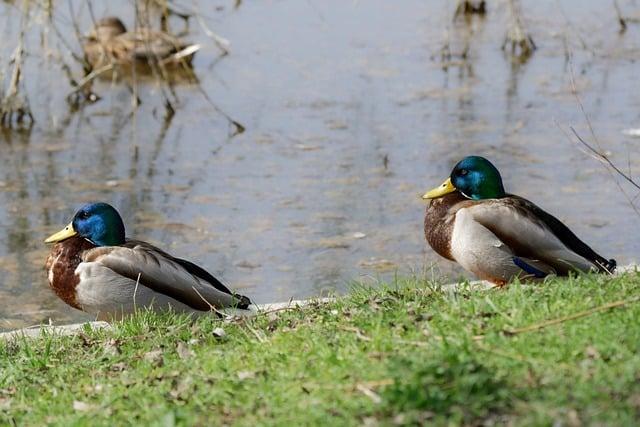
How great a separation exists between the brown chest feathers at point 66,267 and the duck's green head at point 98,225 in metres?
Answer: 0.04

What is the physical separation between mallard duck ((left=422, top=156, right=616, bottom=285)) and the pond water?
26cm

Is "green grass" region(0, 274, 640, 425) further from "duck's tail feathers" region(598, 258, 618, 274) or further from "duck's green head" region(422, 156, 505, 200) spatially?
"duck's green head" region(422, 156, 505, 200)

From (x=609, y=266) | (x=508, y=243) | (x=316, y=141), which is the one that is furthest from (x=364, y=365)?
(x=316, y=141)

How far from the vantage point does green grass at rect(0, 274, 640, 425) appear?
392cm

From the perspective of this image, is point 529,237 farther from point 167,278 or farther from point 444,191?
point 167,278

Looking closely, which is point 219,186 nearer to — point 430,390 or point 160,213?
point 160,213

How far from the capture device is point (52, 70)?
13805 mm

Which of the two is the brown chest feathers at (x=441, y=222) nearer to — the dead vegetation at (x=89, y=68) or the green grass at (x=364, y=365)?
the green grass at (x=364, y=365)

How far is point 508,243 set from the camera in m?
6.40

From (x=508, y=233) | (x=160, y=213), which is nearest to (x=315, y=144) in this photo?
(x=160, y=213)

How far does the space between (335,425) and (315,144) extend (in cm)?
743

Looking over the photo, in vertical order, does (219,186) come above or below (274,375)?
below

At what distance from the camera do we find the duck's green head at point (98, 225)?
670cm

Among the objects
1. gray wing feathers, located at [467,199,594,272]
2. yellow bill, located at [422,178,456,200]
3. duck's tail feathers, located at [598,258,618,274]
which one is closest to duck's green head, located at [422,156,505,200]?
yellow bill, located at [422,178,456,200]
